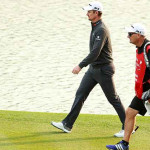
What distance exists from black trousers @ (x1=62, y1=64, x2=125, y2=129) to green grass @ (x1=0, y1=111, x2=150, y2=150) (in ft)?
0.89

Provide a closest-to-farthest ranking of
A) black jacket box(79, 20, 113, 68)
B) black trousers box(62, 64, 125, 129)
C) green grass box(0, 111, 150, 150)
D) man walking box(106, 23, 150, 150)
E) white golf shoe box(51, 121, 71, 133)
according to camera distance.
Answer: man walking box(106, 23, 150, 150) < green grass box(0, 111, 150, 150) < black jacket box(79, 20, 113, 68) < black trousers box(62, 64, 125, 129) < white golf shoe box(51, 121, 71, 133)

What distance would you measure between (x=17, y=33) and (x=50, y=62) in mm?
3448

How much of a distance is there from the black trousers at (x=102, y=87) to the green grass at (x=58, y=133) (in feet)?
0.89

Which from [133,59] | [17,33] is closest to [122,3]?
[17,33]

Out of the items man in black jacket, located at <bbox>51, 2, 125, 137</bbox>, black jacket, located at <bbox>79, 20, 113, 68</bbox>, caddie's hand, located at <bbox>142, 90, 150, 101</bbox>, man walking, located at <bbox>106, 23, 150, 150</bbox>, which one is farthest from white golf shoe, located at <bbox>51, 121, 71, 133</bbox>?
caddie's hand, located at <bbox>142, 90, 150, 101</bbox>

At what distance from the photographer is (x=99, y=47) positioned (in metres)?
Result: 10.7

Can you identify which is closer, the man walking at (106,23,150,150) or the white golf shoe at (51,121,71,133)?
the man walking at (106,23,150,150)

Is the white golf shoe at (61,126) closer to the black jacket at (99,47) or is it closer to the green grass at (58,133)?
the green grass at (58,133)

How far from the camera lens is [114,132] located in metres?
11.1

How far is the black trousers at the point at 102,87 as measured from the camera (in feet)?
35.8

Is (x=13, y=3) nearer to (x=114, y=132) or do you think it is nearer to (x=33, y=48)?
(x=33, y=48)

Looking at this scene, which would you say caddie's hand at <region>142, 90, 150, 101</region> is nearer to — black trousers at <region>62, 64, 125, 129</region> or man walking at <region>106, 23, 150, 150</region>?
man walking at <region>106, 23, 150, 150</region>

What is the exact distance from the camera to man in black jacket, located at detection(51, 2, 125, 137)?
1073cm

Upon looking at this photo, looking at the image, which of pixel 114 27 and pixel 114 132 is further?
pixel 114 27
